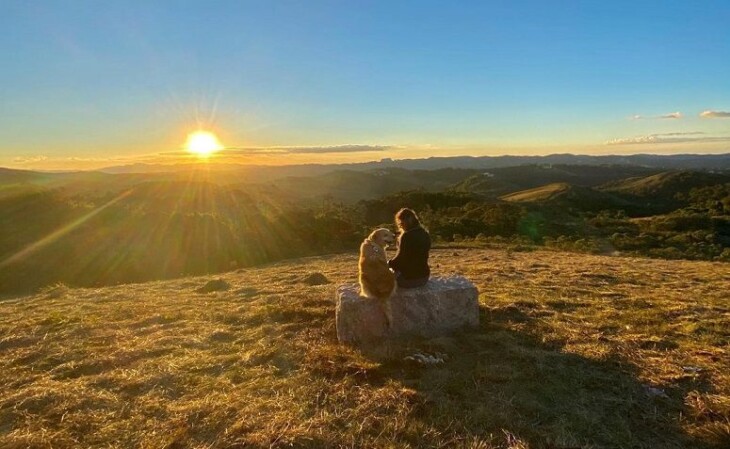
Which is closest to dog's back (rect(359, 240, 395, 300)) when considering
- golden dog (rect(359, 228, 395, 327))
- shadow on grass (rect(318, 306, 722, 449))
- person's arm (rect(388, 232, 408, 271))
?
golden dog (rect(359, 228, 395, 327))

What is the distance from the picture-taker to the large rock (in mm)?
7918

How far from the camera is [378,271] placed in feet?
25.0

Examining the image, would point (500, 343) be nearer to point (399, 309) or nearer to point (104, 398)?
point (399, 309)

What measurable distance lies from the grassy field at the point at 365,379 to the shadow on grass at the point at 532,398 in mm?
22

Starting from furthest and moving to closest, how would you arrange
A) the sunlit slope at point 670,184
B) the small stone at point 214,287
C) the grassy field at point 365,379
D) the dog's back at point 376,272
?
the sunlit slope at point 670,184 < the small stone at point 214,287 < the dog's back at point 376,272 < the grassy field at point 365,379

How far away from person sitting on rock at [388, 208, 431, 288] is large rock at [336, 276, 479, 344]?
196 mm

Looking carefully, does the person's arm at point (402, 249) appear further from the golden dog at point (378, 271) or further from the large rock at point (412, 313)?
the large rock at point (412, 313)

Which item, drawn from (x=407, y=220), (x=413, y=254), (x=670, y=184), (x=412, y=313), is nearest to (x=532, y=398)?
(x=412, y=313)

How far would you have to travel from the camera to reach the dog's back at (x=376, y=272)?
25.0ft

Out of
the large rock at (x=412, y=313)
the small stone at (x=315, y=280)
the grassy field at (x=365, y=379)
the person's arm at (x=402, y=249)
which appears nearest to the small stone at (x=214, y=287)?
the small stone at (x=315, y=280)

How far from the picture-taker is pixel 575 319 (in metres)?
9.28

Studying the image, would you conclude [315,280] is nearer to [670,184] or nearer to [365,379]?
[365,379]

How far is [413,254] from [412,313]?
1.03 metres

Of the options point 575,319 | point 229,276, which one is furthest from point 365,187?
point 575,319
